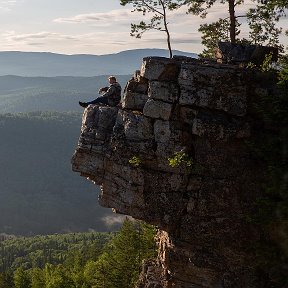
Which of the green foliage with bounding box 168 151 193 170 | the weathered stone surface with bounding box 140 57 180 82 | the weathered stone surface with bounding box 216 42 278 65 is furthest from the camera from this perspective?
the weathered stone surface with bounding box 216 42 278 65

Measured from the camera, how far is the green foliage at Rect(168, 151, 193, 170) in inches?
786

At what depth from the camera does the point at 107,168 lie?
2253 cm

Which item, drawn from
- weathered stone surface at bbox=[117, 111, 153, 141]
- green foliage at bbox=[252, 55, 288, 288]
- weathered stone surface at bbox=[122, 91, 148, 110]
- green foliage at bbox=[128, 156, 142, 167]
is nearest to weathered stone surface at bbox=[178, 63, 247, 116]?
A: green foliage at bbox=[252, 55, 288, 288]

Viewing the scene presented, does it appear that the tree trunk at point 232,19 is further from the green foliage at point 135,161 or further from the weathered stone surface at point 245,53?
the green foliage at point 135,161

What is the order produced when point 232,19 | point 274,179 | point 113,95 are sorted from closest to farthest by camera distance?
1. point 274,179
2. point 113,95
3. point 232,19

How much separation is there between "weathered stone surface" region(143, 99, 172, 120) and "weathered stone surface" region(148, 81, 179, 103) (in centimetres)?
27

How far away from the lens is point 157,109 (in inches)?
835

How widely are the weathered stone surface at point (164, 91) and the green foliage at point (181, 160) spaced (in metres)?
2.96

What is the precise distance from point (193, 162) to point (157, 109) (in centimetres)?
348

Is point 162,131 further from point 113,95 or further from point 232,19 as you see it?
point 232,19

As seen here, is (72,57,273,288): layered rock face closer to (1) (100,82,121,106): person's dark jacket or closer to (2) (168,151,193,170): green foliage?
(2) (168,151,193,170): green foliage

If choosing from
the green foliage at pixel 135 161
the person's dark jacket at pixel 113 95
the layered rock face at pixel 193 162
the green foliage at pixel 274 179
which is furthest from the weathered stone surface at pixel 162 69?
the green foliage at pixel 274 179

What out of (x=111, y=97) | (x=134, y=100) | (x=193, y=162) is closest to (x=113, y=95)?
(x=111, y=97)

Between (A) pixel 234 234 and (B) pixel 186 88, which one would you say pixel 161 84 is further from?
(A) pixel 234 234
